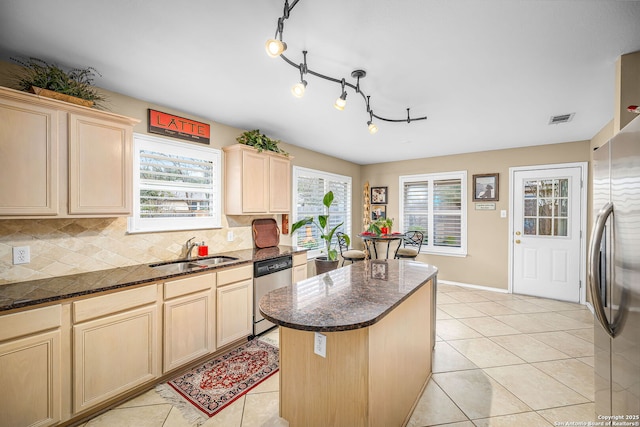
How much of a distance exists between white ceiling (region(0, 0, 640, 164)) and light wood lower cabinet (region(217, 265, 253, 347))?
5.73 feet

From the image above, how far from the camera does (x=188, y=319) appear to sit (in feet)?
8.10

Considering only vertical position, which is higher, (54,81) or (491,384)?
(54,81)

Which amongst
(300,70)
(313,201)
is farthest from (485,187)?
(300,70)

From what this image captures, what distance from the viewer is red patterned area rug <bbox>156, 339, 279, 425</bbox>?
208cm

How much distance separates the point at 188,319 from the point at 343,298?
159 cm

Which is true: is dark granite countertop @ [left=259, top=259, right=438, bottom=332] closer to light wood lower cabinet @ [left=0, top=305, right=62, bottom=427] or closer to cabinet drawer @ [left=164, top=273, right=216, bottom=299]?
cabinet drawer @ [left=164, top=273, right=216, bottom=299]

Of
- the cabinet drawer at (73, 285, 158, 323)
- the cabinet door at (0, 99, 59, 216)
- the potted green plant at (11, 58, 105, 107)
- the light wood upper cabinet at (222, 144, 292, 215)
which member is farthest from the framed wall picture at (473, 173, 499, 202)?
the cabinet door at (0, 99, 59, 216)

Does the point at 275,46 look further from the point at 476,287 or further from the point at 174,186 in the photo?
the point at 476,287

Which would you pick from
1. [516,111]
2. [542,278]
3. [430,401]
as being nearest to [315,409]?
[430,401]

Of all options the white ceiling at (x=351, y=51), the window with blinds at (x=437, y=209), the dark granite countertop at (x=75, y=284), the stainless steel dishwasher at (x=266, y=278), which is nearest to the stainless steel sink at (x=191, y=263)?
the dark granite countertop at (x=75, y=284)

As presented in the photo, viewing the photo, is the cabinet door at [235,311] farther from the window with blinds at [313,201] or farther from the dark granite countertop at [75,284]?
the window with blinds at [313,201]

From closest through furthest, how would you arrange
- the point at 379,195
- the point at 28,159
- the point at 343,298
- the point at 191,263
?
the point at 343,298
the point at 28,159
the point at 191,263
the point at 379,195

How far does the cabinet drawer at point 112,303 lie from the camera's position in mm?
1854

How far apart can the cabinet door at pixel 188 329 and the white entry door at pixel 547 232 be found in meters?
4.81
